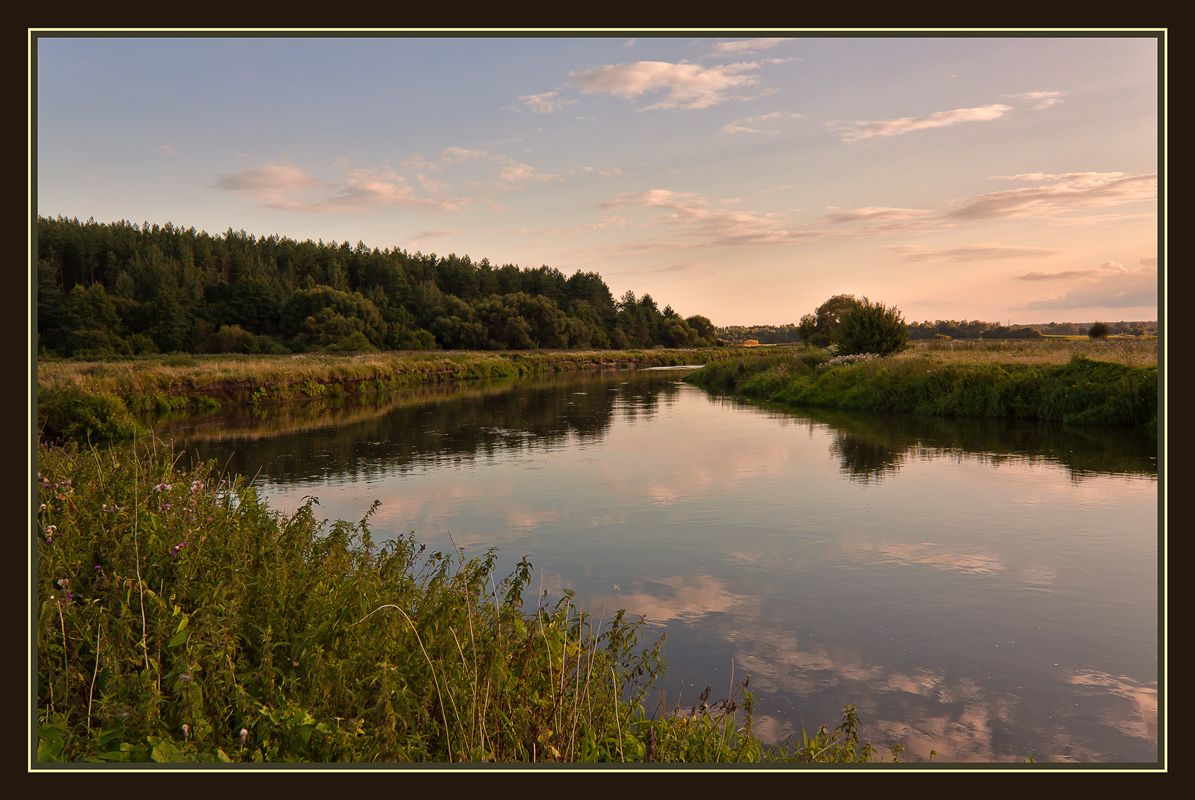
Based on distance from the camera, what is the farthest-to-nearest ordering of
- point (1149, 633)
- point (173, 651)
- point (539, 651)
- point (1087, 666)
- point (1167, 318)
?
point (1149, 633) < point (1087, 666) < point (539, 651) < point (173, 651) < point (1167, 318)

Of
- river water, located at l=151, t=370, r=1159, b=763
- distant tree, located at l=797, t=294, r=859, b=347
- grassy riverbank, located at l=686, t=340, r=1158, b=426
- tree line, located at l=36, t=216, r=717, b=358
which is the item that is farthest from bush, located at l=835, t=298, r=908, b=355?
tree line, located at l=36, t=216, r=717, b=358

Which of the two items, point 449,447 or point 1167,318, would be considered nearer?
point 1167,318

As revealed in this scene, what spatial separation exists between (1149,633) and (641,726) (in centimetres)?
535

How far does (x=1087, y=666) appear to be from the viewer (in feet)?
19.1

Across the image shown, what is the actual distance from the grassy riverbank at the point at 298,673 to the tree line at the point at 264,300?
142 feet

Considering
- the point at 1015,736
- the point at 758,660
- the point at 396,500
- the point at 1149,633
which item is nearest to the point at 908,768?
the point at 1015,736

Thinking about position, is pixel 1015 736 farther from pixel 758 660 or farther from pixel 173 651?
pixel 173 651

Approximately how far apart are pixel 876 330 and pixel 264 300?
224 ft

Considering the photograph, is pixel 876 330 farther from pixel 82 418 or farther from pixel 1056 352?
pixel 82 418

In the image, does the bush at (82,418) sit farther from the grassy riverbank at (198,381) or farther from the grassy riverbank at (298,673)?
the grassy riverbank at (298,673)

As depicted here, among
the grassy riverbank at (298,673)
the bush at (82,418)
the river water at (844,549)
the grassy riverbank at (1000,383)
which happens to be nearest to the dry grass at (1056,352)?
the grassy riverbank at (1000,383)

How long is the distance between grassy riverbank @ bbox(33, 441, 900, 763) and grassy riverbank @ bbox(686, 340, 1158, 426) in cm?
1727

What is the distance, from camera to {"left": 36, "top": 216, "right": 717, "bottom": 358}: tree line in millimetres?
60281

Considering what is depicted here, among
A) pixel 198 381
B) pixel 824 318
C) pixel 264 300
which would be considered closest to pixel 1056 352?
pixel 198 381
